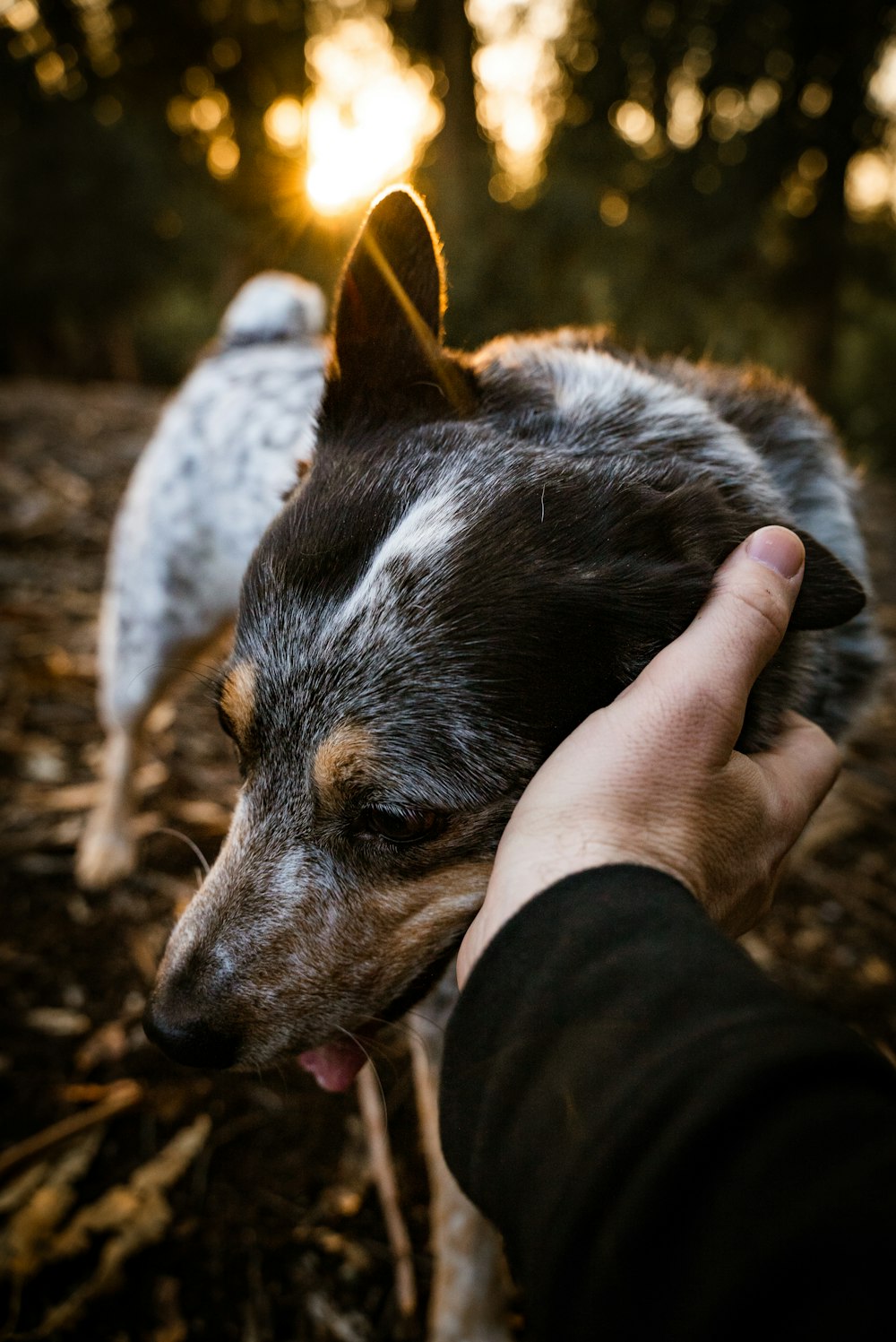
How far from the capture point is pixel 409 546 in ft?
4.53

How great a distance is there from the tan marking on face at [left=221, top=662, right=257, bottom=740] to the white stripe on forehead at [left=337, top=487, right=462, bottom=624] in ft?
0.75

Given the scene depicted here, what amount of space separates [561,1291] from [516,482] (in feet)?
3.81

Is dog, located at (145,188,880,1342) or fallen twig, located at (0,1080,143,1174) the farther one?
fallen twig, located at (0,1080,143,1174)

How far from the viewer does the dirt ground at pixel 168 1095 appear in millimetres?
1824

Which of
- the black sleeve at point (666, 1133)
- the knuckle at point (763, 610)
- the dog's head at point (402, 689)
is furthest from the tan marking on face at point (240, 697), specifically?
the knuckle at point (763, 610)

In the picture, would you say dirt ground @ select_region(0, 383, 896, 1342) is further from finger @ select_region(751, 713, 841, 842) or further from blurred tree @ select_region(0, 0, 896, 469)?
blurred tree @ select_region(0, 0, 896, 469)

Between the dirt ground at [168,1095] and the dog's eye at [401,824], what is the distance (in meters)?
0.77

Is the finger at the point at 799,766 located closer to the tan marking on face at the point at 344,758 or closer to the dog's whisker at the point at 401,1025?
the tan marking on face at the point at 344,758

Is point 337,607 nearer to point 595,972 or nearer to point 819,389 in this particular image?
point 595,972

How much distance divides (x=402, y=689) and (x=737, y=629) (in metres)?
0.56

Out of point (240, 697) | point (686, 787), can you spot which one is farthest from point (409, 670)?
point (686, 787)

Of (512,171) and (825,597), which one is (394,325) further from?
(512,171)

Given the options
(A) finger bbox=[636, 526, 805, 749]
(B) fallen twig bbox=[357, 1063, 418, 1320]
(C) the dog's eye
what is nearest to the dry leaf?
(B) fallen twig bbox=[357, 1063, 418, 1320]

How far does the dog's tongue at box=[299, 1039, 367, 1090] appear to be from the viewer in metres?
1.55
